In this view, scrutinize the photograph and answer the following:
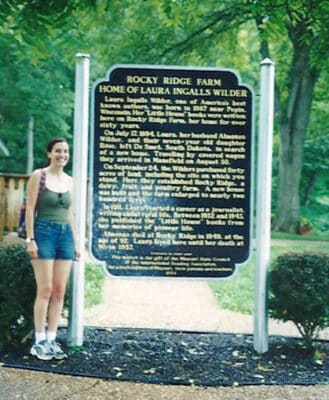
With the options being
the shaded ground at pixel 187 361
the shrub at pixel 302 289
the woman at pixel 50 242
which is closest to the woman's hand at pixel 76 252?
the woman at pixel 50 242

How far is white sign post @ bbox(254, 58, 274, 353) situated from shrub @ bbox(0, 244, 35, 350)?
1.94 meters

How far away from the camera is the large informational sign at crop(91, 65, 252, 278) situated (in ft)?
18.4

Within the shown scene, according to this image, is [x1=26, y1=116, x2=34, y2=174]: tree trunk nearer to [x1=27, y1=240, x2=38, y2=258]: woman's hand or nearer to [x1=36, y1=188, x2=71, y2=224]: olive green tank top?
[x1=36, y1=188, x2=71, y2=224]: olive green tank top

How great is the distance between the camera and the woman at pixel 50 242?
17.2ft

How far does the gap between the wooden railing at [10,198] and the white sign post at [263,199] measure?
6204 mm

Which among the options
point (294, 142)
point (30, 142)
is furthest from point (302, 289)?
point (30, 142)

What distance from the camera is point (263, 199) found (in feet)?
18.7

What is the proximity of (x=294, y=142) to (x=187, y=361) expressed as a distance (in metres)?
15.9

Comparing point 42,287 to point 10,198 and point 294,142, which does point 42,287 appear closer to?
point 10,198

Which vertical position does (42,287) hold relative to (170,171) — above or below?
below

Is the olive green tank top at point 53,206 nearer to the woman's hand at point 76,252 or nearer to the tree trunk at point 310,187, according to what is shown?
the woman's hand at point 76,252

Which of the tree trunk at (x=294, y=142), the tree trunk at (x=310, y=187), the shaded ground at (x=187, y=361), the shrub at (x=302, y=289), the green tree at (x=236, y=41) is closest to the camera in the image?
the shaded ground at (x=187, y=361)

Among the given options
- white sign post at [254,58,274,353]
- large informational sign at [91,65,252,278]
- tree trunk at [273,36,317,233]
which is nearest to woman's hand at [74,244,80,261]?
large informational sign at [91,65,252,278]

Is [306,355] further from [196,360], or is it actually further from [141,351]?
[141,351]
